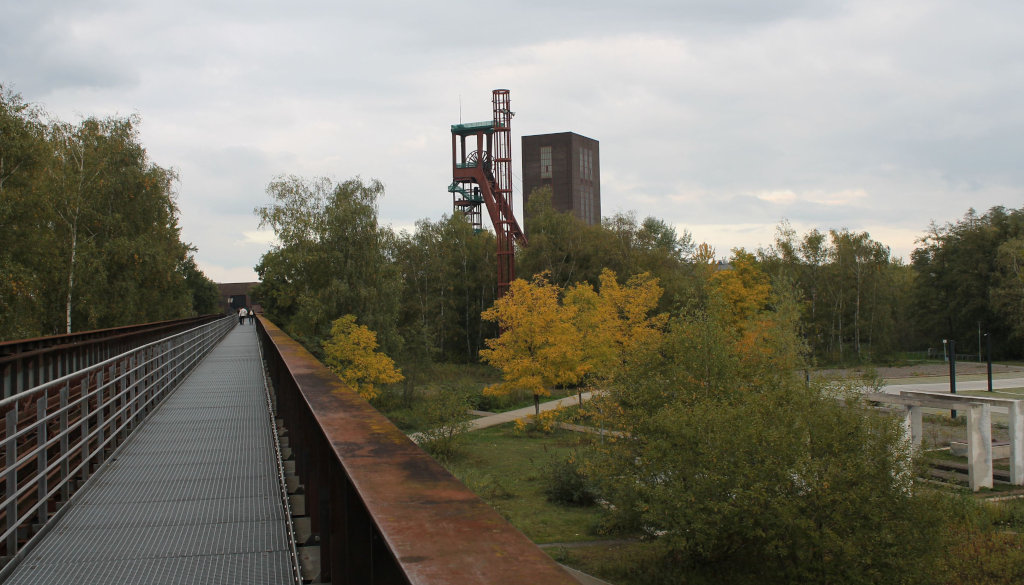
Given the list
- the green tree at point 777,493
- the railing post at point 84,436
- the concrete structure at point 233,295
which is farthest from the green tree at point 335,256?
the concrete structure at point 233,295

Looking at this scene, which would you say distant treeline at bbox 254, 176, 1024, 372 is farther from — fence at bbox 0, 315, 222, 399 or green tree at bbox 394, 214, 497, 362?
fence at bbox 0, 315, 222, 399

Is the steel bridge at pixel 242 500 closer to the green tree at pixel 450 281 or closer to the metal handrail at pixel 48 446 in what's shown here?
the metal handrail at pixel 48 446

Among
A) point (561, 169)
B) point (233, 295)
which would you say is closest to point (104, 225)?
point (561, 169)

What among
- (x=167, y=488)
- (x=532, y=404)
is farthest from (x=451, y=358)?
(x=167, y=488)

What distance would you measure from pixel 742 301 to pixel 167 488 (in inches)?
2008

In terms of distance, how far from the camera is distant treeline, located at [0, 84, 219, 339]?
2248cm

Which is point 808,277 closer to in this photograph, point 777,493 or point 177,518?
point 777,493

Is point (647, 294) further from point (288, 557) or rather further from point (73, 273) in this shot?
point (288, 557)

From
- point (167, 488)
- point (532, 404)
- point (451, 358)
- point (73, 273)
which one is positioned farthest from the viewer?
point (451, 358)

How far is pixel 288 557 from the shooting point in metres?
4.04

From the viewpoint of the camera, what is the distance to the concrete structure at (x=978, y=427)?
2252 centimetres

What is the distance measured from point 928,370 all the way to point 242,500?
58.1 m

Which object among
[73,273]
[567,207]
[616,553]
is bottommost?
[616,553]

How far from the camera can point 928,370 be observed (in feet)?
176
